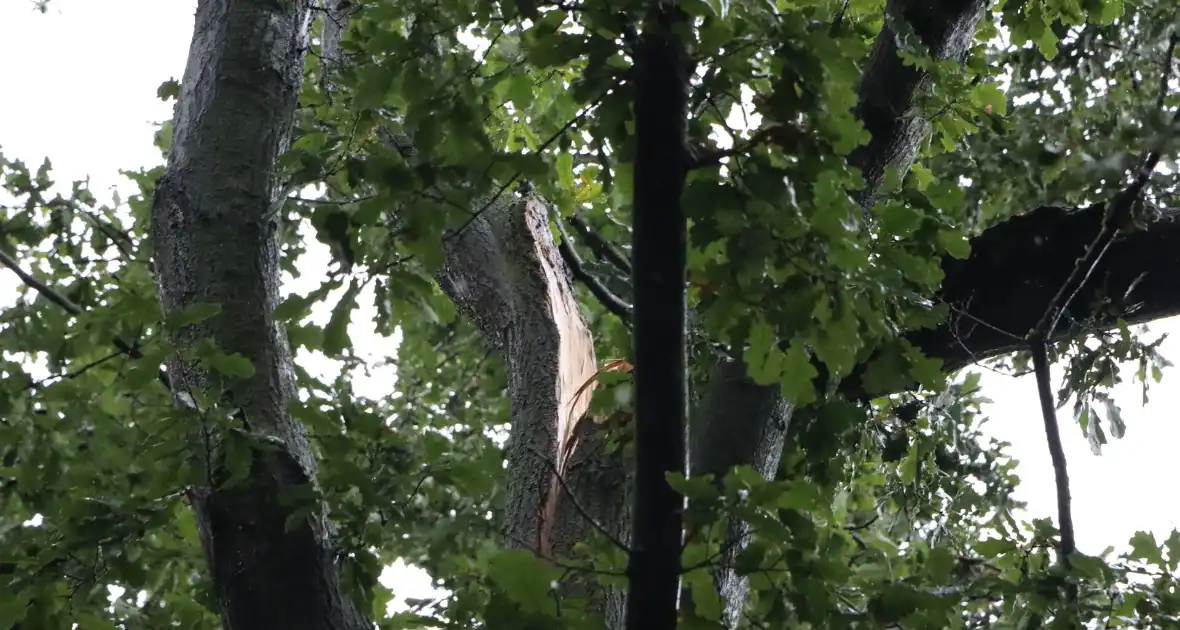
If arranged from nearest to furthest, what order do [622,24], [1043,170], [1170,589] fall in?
1. [622,24]
2. [1043,170]
3. [1170,589]

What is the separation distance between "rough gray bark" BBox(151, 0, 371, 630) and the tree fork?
80cm

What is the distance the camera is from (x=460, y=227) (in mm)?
1690

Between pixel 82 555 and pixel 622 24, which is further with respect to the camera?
pixel 82 555

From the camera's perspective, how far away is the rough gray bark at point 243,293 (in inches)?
80.6

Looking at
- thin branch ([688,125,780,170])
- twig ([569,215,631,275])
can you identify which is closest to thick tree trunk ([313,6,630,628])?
twig ([569,215,631,275])

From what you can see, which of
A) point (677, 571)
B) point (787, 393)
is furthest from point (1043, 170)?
point (677, 571)

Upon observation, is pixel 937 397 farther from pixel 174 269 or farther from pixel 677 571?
pixel 174 269

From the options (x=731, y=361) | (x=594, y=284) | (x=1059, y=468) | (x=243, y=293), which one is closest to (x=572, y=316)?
(x=594, y=284)

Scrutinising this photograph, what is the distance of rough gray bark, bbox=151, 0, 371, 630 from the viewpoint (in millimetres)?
2047

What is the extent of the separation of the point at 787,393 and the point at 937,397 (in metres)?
1.98

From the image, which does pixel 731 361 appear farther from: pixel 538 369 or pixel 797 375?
pixel 538 369

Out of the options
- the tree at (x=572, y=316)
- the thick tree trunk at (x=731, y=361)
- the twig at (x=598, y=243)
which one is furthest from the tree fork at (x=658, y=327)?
the twig at (x=598, y=243)

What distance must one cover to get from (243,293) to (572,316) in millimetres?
1088

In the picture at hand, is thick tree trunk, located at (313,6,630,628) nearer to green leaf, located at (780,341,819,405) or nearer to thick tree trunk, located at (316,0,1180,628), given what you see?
thick tree trunk, located at (316,0,1180,628)
